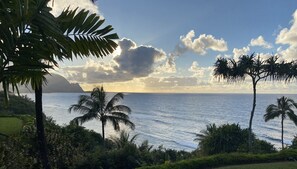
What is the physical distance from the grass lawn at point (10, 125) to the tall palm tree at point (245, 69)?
14.7 meters

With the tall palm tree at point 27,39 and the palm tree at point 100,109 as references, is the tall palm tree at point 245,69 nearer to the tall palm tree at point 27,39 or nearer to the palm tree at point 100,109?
the palm tree at point 100,109

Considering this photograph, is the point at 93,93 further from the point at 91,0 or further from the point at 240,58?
the point at 91,0

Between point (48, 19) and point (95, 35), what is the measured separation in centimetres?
150

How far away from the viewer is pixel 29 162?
17.2 meters

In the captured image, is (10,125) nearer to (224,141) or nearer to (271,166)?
(271,166)

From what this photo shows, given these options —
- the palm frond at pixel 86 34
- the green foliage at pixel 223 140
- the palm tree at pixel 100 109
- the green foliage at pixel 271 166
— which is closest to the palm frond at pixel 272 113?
the green foliage at pixel 223 140

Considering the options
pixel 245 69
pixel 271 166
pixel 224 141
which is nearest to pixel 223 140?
pixel 224 141

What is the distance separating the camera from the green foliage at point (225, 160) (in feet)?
48.5

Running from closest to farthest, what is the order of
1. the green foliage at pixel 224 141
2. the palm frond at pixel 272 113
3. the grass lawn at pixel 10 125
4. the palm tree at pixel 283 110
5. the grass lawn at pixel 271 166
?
the grass lawn at pixel 271 166 < the grass lawn at pixel 10 125 < the green foliage at pixel 224 141 < the palm tree at pixel 283 110 < the palm frond at pixel 272 113

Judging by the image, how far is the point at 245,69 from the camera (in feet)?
81.0

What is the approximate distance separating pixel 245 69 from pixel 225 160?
10.9m

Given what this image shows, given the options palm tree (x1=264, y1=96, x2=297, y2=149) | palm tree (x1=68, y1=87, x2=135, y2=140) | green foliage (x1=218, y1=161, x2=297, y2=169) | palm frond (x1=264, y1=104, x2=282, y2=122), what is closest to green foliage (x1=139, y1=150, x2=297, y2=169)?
green foliage (x1=218, y1=161, x2=297, y2=169)

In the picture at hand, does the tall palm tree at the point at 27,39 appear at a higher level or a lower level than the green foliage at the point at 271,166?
higher

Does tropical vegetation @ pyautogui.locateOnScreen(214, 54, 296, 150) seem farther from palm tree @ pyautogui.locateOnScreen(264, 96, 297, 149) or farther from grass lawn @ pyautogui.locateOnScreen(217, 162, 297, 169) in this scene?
palm tree @ pyautogui.locateOnScreen(264, 96, 297, 149)
